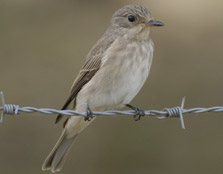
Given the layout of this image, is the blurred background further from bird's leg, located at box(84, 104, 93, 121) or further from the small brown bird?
bird's leg, located at box(84, 104, 93, 121)

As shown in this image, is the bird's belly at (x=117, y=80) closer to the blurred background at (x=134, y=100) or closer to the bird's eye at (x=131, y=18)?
the bird's eye at (x=131, y=18)


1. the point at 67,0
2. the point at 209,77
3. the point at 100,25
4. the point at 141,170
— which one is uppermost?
the point at 67,0

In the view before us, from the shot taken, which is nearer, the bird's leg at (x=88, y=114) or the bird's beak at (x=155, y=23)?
the bird's leg at (x=88, y=114)

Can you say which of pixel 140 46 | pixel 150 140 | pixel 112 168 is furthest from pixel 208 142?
pixel 140 46

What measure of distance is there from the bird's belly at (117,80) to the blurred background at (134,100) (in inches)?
81.3

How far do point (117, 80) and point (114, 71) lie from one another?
99 mm

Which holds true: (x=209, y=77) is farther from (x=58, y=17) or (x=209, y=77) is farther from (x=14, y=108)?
(x=14, y=108)

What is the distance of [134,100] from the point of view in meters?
8.03

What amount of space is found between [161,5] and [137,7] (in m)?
4.25

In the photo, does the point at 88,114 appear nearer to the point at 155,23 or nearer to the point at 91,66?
the point at 91,66

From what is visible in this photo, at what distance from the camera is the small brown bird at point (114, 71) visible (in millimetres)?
5496

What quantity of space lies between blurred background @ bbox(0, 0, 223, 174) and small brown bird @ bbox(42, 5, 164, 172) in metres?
1.73

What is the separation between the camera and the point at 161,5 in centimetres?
1004

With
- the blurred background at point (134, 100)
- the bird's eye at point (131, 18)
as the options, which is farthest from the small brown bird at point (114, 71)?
the blurred background at point (134, 100)
